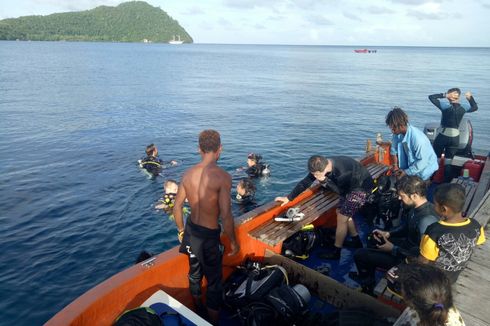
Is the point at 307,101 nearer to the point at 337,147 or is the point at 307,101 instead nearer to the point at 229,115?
the point at 229,115

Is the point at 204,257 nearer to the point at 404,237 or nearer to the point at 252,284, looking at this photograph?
the point at 252,284

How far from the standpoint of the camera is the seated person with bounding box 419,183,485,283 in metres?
3.51

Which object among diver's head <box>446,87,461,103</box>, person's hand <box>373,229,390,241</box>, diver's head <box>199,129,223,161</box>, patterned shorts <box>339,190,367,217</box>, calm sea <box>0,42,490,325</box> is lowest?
calm sea <box>0,42,490,325</box>

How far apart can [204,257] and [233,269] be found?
4.73 feet

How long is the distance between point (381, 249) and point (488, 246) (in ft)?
5.31

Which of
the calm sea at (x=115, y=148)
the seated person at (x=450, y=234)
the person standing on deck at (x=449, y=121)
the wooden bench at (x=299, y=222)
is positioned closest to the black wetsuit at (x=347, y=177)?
the wooden bench at (x=299, y=222)

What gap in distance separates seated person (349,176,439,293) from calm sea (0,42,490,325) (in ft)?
18.4

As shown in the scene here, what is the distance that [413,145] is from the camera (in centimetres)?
614

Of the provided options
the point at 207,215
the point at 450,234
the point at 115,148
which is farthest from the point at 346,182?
the point at 115,148

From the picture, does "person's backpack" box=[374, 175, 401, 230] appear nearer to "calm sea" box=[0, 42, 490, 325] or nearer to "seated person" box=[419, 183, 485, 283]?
"seated person" box=[419, 183, 485, 283]

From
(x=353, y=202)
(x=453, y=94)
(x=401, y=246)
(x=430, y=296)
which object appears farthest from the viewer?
(x=453, y=94)

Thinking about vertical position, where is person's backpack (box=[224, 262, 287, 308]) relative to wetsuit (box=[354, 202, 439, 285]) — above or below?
below

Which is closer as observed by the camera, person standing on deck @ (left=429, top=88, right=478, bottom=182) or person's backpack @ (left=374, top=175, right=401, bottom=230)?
person's backpack @ (left=374, top=175, right=401, bottom=230)

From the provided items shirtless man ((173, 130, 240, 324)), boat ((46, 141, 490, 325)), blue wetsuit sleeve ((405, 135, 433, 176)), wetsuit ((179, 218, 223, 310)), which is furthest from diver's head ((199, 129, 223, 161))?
blue wetsuit sleeve ((405, 135, 433, 176))
